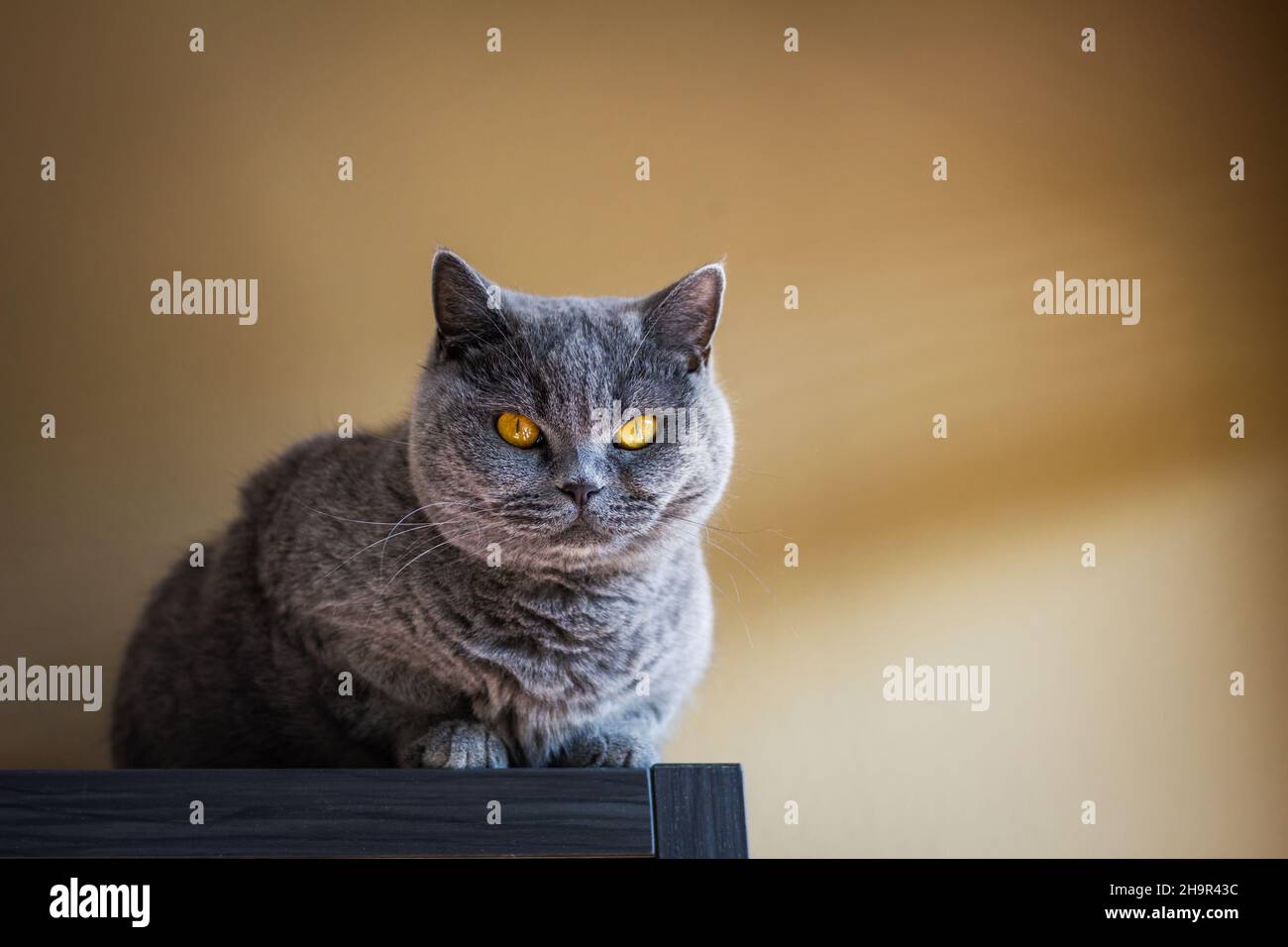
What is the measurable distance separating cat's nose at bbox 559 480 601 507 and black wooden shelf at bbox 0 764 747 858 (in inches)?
9.4

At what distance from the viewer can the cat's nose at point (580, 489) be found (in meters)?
0.98

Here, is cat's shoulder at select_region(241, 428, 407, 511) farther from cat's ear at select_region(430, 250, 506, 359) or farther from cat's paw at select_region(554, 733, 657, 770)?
cat's paw at select_region(554, 733, 657, 770)

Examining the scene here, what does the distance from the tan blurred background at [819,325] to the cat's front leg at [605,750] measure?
2.08 ft

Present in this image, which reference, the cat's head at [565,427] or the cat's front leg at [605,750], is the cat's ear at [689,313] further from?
the cat's front leg at [605,750]

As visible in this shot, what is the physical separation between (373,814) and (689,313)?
0.56m

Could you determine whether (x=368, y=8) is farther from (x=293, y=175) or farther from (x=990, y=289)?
(x=990, y=289)

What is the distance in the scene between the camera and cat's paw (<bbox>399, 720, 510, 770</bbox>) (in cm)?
103

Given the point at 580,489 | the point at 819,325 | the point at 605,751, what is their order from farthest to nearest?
the point at 819,325
the point at 605,751
the point at 580,489

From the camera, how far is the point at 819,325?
1884mm
